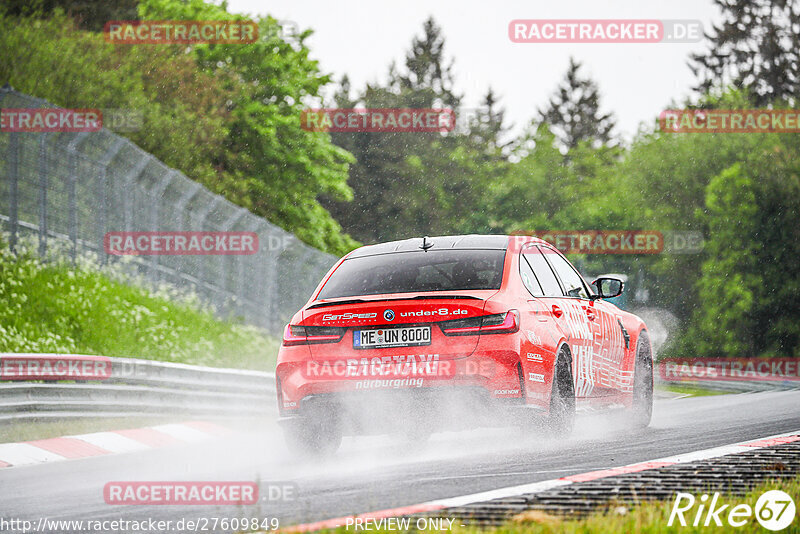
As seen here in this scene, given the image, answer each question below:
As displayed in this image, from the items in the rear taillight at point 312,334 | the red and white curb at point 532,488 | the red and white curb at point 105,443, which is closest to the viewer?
the red and white curb at point 532,488

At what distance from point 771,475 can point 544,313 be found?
2.80 meters

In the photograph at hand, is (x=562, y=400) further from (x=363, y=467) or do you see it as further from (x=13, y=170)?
(x=13, y=170)

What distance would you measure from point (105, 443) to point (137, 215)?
26.3 ft

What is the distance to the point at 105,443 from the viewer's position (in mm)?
11812

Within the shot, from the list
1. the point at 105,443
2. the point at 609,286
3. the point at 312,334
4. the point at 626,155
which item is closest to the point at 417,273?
the point at 312,334

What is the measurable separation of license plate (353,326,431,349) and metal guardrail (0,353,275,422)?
4400 mm

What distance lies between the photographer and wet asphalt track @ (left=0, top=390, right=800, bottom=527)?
6.15m

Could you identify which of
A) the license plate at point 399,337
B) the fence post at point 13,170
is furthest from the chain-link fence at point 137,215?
the license plate at point 399,337

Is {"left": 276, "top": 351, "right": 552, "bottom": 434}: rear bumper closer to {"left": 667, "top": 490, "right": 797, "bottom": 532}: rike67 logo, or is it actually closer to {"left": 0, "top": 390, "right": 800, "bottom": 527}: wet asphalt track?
{"left": 0, "top": 390, "right": 800, "bottom": 527}: wet asphalt track

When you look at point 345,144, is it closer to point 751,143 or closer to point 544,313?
point 751,143

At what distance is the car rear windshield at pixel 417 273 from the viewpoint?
862 centimetres

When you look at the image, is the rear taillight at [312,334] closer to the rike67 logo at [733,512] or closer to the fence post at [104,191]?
the rike67 logo at [733,512]

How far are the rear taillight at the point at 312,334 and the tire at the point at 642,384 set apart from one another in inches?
139

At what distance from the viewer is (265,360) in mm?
20656
